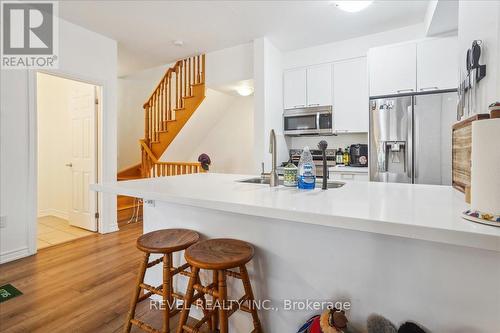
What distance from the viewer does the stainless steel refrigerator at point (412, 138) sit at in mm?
2852

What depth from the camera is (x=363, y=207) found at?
3.40ft

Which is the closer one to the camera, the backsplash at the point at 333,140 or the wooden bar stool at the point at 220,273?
the wooden bar stool at the point at 220,273

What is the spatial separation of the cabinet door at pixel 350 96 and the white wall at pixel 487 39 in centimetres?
198

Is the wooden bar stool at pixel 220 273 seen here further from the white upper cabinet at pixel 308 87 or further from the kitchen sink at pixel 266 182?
the white upper cabinet at pixel 308 87

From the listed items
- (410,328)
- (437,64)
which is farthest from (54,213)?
(437,64)

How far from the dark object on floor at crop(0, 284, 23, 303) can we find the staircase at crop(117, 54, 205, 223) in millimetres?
2108

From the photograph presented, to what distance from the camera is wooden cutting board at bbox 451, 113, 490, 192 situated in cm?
112

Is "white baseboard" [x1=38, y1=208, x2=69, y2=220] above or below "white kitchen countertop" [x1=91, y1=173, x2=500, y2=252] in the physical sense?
below

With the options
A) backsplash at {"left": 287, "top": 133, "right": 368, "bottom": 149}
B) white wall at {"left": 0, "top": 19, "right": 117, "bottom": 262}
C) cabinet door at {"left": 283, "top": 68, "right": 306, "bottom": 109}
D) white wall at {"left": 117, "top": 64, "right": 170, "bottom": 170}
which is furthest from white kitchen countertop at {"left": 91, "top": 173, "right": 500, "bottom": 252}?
white wall at {"left": 117, "top": 64, "right": 170, "bottom": 170}

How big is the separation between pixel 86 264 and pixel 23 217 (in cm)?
95

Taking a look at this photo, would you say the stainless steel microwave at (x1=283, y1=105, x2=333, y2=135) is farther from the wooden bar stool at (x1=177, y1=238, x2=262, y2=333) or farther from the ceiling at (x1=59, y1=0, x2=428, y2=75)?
the wooden bar stool at (x1=177, y1=238, x2=262, y2=333)

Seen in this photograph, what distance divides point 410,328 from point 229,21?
3.46m

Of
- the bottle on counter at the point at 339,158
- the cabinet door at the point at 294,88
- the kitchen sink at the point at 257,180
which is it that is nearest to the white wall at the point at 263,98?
the cabinet door at the point at 294,88

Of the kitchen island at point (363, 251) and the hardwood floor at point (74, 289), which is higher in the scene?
the kitchen island at point (363, 251)
